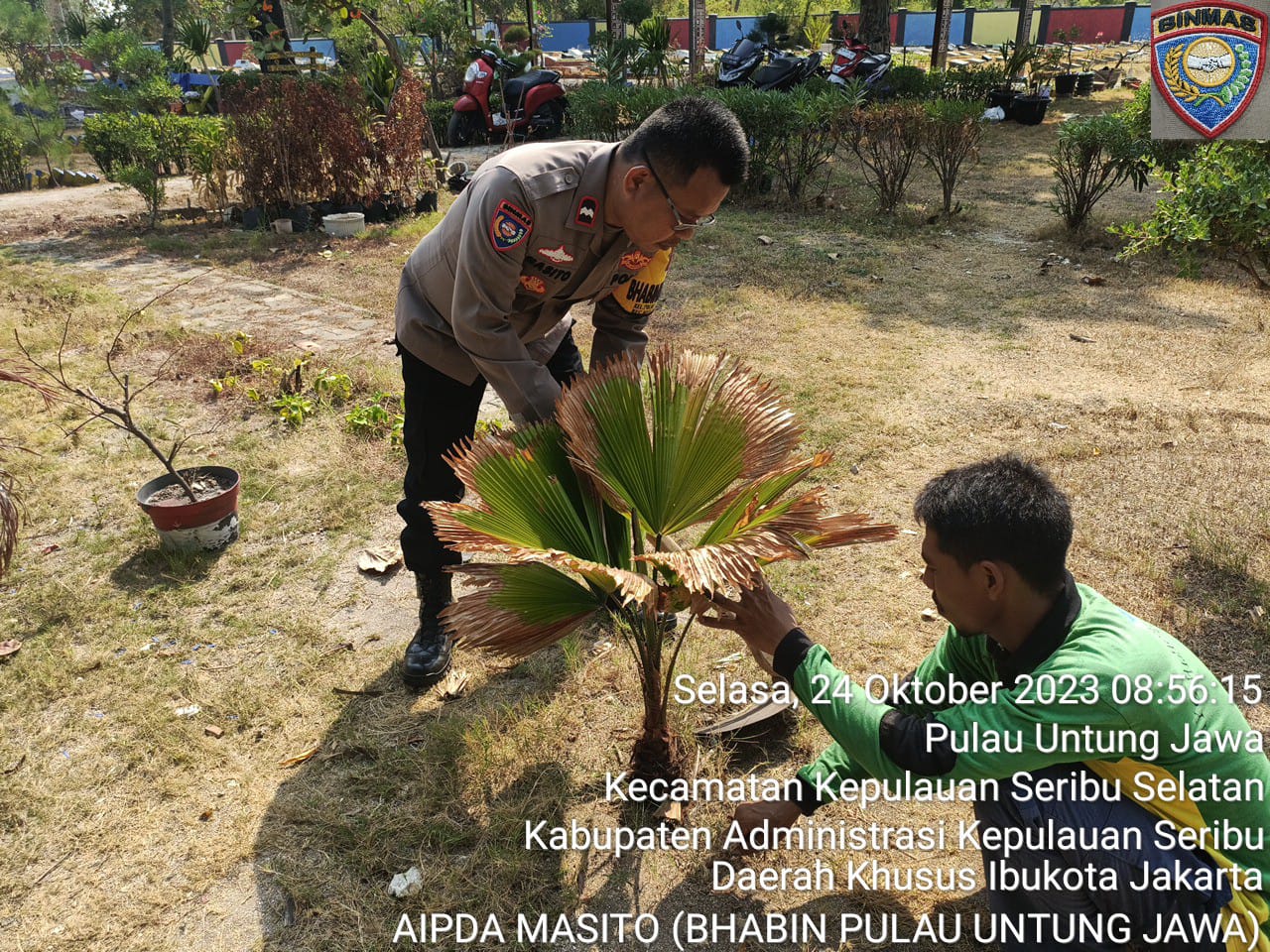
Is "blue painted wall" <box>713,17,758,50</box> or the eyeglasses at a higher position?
"blue painted wall" <box>713,17,758,50</box>

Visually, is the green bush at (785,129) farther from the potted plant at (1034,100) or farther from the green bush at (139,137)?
the potted plant at (1034,100)

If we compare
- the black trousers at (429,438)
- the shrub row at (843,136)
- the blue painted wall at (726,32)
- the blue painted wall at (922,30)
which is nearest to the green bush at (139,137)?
the shrub row at (843,136)

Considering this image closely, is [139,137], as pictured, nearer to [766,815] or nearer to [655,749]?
[655,749]

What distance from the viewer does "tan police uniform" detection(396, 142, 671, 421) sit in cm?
212

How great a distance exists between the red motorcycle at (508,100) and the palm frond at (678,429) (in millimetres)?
12440

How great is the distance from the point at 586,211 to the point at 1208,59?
3.78m

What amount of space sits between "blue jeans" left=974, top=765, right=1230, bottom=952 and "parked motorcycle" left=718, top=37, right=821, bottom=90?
12295mm

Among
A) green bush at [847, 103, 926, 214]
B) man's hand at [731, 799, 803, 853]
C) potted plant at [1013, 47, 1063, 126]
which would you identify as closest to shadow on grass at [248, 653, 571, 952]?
man's hand at [731, 799, 803, 853]

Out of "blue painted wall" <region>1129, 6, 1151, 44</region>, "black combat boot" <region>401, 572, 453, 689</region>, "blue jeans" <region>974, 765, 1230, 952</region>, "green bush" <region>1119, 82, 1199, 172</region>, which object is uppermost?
"blue painted wall" <region>1129, 6, 1151, 44</region>

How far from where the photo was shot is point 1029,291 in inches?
250

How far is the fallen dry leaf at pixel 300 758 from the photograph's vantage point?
247cm

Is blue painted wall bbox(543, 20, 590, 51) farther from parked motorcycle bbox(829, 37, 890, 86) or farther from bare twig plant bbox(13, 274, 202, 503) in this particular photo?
bare twig plant bbox(13, 274, 202, 503)

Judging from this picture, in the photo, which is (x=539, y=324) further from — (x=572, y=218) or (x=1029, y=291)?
(x=1029, y=291)

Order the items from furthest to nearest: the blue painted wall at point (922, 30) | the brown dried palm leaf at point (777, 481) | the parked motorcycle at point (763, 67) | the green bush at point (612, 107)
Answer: the blue painted wall at point (922, 30)
the parked motorcycle at point (763, 67)
the green bush at point (612, 107)
the brown dried palm leaf at point (777, 481)
